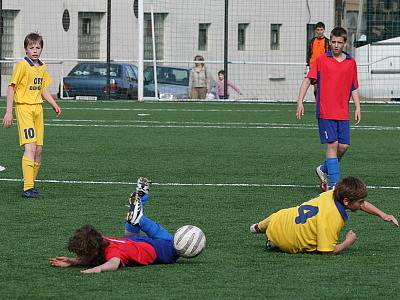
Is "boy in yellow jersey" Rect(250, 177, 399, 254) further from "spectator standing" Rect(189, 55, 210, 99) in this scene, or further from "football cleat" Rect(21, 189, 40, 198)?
"spectator standing" Rect(189, 55, 210, 99)

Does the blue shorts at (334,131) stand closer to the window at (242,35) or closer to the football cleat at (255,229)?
the football cleat at (255,229)

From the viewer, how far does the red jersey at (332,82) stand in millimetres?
14070

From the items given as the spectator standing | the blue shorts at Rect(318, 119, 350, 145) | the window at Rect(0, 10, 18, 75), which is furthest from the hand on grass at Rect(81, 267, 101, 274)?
the window at Rect(0, 10, 18, 75)

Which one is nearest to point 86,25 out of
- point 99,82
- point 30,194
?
point 99,82

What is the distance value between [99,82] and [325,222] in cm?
2865

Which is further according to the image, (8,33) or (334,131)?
(8,33)

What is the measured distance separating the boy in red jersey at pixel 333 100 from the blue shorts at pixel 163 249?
4.88 meters

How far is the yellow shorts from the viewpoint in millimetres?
13406

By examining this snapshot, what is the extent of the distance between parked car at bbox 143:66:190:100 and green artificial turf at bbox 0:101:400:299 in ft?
32.5

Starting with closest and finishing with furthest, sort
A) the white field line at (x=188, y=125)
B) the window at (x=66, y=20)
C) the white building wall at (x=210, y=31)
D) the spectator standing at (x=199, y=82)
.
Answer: the white field line at (x=188, y=125), the spectator standing at (x=199, y=82), the white building wall at (x=210, y=31), the window at (x=66, y=20)

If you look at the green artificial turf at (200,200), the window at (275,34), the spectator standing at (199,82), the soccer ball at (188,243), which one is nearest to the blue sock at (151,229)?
the soccer ball at (188,243)

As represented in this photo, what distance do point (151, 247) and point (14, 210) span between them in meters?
3.31

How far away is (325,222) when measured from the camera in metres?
9.79

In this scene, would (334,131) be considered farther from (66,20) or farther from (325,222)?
(66,20)
